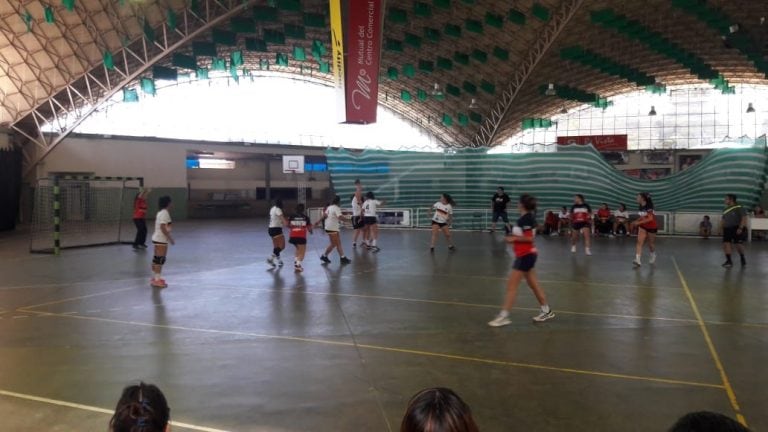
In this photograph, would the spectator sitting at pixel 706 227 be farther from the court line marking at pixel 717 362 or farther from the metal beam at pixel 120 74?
the metal beam at pixel 120 74

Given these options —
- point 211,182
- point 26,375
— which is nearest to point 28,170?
point 211,182

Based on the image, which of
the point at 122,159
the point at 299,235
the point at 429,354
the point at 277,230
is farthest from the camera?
the point at 122,159

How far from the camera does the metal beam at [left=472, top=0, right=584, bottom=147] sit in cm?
3158

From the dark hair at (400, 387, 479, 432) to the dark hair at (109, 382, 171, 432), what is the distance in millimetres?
781

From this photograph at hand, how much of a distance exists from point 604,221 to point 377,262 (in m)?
11.4

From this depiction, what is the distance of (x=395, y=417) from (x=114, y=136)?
35369 mm

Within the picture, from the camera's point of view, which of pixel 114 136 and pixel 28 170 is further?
pixel 114 136

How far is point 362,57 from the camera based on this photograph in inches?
587

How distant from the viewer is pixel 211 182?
144 ft

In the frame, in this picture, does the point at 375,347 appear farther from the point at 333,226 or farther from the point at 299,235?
the point at 333,226

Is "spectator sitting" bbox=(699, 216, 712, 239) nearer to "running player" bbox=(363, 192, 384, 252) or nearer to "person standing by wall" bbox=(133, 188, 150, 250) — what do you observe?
"running player" bbox=(363, 192, 384, 252)

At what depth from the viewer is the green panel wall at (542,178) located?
19.4 meters

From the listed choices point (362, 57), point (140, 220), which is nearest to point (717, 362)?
point (362, 57)

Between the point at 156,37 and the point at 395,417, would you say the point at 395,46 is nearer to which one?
the point at 156,37
